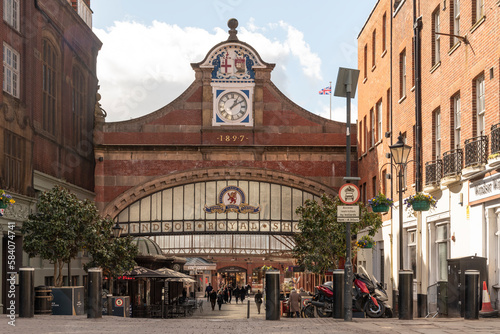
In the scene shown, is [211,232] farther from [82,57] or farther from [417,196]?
[417,196]

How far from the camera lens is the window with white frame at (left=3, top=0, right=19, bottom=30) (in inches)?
1212

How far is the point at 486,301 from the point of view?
766 inches

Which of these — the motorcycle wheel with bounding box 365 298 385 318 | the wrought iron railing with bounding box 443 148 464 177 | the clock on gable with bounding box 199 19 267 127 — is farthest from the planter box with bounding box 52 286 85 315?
the clock on gable with bounding box 199 19 267 127

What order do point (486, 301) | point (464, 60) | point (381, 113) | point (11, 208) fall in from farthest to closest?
point (381, 113) < point (11, 208) < point (464, 60) < point (486, 301)

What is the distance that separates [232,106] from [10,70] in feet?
53.9

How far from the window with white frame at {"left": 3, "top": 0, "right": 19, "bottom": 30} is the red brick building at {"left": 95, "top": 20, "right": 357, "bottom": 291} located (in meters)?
13.5

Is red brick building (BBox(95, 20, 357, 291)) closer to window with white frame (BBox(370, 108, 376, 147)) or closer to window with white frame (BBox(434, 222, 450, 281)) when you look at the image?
window with white frame (BBox(370, 108, 376, 147))

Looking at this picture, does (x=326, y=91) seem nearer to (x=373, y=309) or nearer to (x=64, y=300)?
(x=373, y=309)

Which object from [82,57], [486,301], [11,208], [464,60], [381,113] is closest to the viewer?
[486,301]

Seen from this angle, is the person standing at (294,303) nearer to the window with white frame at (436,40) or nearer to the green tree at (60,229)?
the green tree at (60,229)

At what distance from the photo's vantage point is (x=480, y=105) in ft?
71.8

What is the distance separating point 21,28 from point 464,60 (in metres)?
17.7

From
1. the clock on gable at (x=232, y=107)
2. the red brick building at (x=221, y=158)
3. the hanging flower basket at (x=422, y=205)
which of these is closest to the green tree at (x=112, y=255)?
the red brick building at (x=221, y=158)

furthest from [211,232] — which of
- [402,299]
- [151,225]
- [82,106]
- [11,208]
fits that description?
[402,299]
